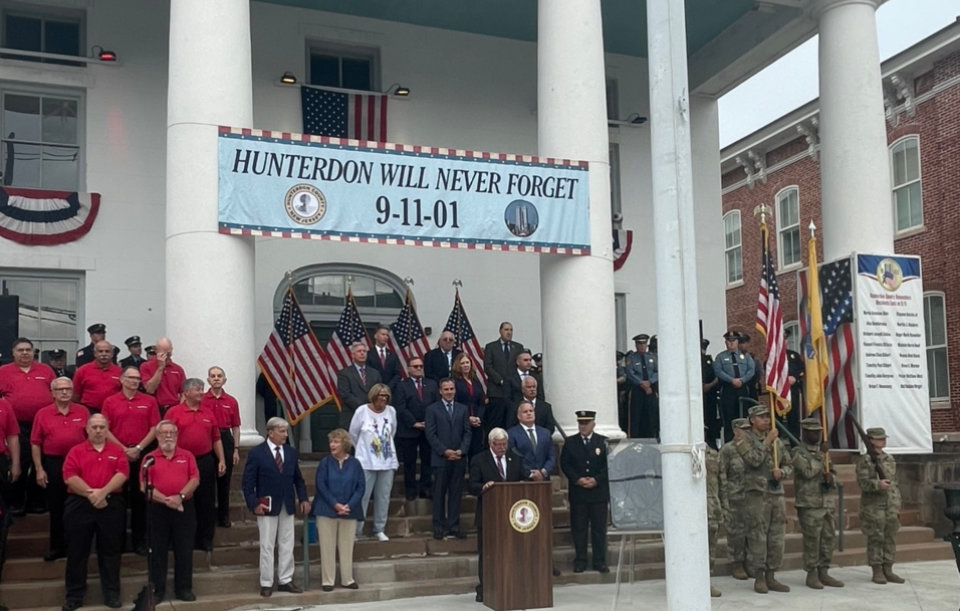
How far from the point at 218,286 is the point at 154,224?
5157 mm

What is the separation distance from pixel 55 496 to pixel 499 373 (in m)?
5.68

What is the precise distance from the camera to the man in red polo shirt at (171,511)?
1029 centimetres

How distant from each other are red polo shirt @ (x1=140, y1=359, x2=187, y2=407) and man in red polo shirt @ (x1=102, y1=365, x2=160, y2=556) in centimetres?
45

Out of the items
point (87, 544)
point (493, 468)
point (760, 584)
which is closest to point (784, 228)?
point (760, 584)

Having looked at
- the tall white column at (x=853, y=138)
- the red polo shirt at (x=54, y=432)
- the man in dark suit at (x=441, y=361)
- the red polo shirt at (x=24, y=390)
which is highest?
the tall white column at (x=853, y=138)

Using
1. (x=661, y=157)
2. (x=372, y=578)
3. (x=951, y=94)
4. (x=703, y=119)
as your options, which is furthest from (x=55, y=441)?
(x=951, y=94)

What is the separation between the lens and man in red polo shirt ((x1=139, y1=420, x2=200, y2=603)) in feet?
33.8

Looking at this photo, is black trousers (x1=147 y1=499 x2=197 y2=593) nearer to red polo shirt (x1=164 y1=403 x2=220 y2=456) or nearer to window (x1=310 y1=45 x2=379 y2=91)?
red polo shirt (x1=164 y1=403 x2=220 y2=456)

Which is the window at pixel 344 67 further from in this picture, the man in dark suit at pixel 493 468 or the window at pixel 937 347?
the window at pixel 937 347

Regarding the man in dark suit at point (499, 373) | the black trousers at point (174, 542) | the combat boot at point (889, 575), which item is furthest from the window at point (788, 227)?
the black trousers at point (174, 542)

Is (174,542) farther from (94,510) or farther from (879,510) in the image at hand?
(879,510)

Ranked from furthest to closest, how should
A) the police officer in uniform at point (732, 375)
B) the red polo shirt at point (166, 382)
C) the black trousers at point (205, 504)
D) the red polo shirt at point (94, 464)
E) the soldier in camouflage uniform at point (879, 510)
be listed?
the police officer in uniform at point (732, 375)
the soldier in camouflage uniform at point (879, 510)
the red polo shirt at point (166, 382)
the black trousers at point (205, 504)
the red polo shirt at point (94, 464)

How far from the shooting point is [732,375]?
15828 millimetres

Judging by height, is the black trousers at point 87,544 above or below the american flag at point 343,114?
below
